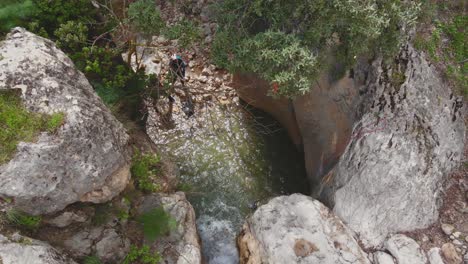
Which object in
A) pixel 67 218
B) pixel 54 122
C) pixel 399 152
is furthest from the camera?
pixel 399 152

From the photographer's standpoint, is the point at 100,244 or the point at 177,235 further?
the point at 177,235

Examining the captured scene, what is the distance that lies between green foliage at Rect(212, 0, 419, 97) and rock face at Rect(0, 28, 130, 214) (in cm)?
222

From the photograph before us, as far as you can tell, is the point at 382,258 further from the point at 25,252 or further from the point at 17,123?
the point at 17,123

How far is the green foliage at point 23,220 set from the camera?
4.41m

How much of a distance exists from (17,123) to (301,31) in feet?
13.3

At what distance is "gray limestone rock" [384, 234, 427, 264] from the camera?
601cm

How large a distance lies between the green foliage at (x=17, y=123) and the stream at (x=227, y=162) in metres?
3.46

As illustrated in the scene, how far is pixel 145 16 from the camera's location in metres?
5.41

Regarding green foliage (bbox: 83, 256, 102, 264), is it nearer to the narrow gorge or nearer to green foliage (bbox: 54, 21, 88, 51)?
the narrow gorge

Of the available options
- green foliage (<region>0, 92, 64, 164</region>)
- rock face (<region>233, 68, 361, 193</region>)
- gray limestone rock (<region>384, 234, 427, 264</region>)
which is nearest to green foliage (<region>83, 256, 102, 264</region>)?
green foliage (<region>0, 92, 64, 164</region>)

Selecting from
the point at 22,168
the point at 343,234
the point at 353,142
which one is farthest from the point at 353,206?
the point at 22,168

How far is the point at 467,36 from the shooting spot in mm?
7348


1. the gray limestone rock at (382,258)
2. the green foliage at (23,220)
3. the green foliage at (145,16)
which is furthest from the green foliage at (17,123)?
the gray limestone rock at (382,258)

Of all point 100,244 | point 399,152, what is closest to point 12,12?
point 100,244
